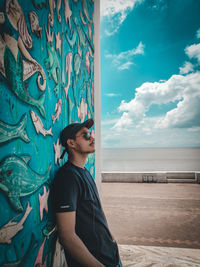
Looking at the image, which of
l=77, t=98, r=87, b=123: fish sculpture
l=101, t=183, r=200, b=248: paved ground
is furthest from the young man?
l=101, t=183, r=200, b=248: paved ground

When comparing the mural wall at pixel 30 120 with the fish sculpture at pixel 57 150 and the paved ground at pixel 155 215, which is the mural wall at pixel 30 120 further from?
the paved ground at pixel 155 215

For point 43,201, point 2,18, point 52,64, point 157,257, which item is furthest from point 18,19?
point 157,257

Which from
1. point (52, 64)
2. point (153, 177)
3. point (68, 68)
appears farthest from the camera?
point (153, 177)

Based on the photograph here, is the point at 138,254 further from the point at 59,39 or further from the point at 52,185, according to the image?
the point at 59,39

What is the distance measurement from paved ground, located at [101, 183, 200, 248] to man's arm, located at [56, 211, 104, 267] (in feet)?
7.22

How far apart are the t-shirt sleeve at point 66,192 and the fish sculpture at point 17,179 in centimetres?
14

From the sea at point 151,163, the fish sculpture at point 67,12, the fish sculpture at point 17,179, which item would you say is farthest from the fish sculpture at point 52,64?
the sea at point 151,163

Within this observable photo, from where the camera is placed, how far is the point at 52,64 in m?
1.24

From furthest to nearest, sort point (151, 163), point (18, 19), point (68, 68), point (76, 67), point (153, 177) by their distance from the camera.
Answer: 1. point (151, 163)
2. point (153, 177)
3. point (76, 67)
4. point (68, 68)
5. point (18, 19)

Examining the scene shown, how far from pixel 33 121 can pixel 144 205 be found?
4416 mm

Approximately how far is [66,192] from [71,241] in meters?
0.27

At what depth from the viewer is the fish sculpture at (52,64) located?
1.18m

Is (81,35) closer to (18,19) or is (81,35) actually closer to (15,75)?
(18,19)

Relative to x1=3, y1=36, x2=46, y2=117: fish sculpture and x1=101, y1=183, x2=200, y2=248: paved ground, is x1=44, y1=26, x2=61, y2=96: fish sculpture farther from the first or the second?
x1=101, y1=183, x2=200, y2=248: paved ground
